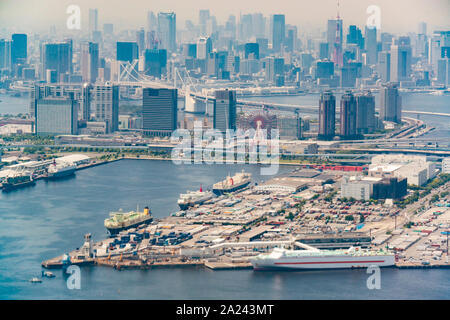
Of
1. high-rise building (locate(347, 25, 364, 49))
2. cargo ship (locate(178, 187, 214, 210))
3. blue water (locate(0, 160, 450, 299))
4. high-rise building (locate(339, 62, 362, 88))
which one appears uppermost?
high-rise building (locate(347, 25, 364, 49))

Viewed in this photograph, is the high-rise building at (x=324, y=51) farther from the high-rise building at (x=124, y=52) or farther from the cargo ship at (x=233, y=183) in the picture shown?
the cargo ship at (x=233, y=183)

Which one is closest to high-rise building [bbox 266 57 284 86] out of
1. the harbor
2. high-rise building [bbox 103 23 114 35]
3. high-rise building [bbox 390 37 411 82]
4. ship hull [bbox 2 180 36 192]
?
high-rise building [bbox 390 37 411 82]

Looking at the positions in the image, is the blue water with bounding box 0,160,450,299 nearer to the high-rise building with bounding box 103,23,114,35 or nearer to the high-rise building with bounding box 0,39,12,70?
the high-rise building with bounding box 0,39,12,70

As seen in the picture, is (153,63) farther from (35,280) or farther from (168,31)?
(35,280)

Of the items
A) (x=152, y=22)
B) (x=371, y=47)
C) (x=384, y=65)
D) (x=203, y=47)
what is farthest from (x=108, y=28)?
(x=384, y=65)
